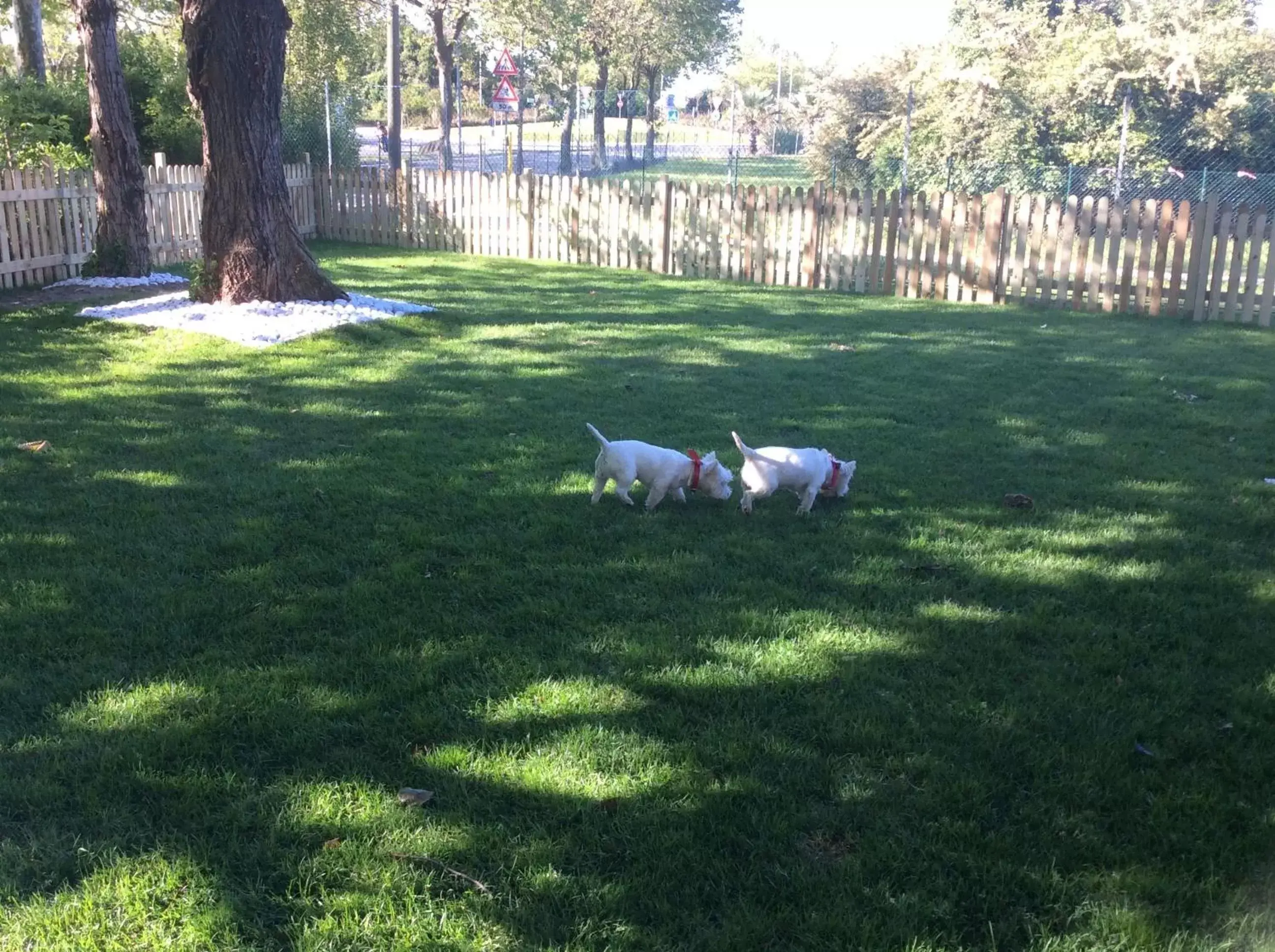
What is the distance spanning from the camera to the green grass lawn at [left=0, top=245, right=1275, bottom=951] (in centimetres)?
252

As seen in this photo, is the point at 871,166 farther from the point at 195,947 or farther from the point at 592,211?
the point at 195,947

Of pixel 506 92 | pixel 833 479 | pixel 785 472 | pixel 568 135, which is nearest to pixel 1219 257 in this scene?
pixel 833 479

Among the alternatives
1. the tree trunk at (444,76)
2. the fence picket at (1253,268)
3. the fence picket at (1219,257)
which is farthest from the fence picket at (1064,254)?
the tree trunk at (444,76)

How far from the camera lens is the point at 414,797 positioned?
2.87 metres

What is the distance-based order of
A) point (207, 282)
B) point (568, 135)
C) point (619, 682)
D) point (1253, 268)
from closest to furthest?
1. point (619, 682)
2. point (207, 282)
3. point (1253, 268)
4. point (568, 135)

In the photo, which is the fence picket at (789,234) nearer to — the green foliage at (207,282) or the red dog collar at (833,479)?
the green foliage at (207,282)

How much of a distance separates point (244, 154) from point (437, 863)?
887cm

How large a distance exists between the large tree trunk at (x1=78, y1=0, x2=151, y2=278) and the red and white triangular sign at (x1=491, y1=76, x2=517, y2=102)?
12.9m

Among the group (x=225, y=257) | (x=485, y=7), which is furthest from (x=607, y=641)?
(x=485, y=7)

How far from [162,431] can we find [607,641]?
153 inches

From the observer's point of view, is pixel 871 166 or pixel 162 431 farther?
pixel 871 166

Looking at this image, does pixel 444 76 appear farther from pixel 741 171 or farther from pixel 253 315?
pixel 253 315

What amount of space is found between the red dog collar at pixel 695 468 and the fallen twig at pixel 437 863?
106 inches

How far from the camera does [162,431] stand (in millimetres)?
6332
